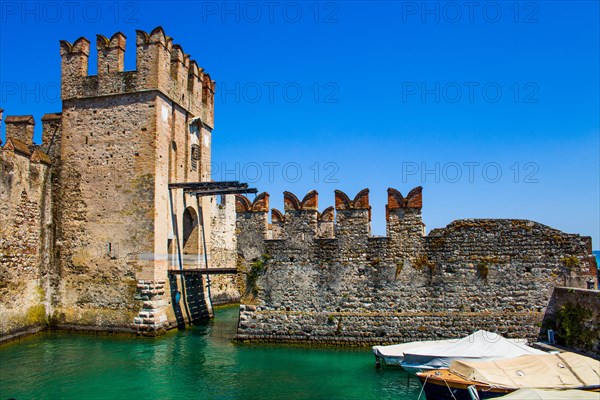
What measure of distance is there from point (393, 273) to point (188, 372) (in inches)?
289

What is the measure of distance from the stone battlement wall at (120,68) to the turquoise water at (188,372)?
10.6m

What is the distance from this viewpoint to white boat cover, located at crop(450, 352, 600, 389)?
33.7ft

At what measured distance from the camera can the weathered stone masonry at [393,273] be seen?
16141 mm

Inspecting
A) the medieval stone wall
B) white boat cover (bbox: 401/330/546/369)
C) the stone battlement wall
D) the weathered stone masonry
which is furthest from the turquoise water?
the stone battlement wall

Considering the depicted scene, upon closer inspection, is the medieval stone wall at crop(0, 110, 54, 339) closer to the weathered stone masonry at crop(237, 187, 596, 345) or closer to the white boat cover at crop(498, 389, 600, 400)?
the weathered stone masonry at crop(237, 187, 596, 345)

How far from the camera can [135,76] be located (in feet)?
70.7

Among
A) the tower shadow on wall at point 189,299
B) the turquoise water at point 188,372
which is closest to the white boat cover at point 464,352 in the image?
the turquoise water at point 188,372

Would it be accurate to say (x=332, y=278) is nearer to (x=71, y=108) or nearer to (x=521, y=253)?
(x=521, y=253)

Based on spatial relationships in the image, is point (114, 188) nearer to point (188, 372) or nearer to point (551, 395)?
point (188, 372)

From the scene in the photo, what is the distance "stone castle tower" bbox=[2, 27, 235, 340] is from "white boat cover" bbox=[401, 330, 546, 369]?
11.4 m

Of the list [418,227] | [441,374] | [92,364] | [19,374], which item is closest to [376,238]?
[418,227]

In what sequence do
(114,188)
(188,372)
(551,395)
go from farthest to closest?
(114,188)
(188,372)
(551,395)

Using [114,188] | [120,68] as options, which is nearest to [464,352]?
[114,188]

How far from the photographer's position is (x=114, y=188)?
21359 mm
